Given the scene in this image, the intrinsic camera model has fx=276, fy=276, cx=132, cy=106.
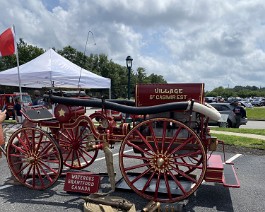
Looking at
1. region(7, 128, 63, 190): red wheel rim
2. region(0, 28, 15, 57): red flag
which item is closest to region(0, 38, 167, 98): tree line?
region(0, 28, 15, 57): red flag

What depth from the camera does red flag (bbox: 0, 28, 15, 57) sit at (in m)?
8.69

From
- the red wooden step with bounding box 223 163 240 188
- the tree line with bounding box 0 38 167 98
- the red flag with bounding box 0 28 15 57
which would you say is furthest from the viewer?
the tree line with bounding box 0 38 167 98

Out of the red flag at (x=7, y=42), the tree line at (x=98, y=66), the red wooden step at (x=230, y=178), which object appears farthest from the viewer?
the tree line at (x=98, y=66)

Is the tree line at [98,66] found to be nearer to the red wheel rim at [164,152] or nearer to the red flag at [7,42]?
the red flag at [7,42]

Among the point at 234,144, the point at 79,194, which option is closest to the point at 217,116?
the point at 79,194

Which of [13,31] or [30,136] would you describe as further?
[13,31]

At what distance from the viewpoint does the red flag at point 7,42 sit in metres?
8.69

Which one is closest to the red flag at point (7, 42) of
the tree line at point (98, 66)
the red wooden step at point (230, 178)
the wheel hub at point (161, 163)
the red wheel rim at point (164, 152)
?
the red wheel rim at point (164, 152)

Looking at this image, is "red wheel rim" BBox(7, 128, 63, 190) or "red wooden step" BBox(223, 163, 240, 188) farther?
"red wheel rim" BBox(7, 128, 63, 190)

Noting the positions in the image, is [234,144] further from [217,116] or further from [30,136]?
[30,136]

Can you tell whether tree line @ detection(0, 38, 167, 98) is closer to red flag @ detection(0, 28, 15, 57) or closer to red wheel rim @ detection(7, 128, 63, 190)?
red flag @ detection(0, 28, 15, 57)

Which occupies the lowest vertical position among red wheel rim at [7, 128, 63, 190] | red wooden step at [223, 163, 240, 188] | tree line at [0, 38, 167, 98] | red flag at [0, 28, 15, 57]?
red wooden step at [223, 163, 240, 188]

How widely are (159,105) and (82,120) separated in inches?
54.5

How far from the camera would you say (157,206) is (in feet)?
11.3
